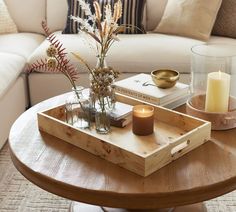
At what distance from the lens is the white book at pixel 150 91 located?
1.62 meters

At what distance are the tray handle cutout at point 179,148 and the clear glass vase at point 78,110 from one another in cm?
34

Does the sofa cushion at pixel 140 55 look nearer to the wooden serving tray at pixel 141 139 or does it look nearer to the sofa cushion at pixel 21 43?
the sofa cushion at pixel 21 43

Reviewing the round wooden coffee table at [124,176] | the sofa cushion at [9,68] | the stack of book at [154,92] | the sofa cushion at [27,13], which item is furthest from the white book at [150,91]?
the sofa cushion at [27,13]

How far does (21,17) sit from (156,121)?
74.9 inches

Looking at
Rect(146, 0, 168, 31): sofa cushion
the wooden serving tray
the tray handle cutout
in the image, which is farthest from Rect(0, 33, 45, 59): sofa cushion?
the tray handle cutout

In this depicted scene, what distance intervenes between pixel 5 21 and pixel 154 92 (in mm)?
1727

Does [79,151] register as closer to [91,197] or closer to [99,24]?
[91,197]

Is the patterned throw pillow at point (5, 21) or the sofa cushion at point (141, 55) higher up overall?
the patterned throw pillow at point (5, 21)

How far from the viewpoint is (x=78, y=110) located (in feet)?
5.06

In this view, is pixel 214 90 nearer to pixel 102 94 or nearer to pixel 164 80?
pixel 164 80

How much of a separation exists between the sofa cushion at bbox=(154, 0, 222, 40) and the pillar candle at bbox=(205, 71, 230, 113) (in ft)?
4.42

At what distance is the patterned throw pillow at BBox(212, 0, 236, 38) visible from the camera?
2842 mm

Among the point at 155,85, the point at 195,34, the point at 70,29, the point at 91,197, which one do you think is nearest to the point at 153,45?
the point at 195,34

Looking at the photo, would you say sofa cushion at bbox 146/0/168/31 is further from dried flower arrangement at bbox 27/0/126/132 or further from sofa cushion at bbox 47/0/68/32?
dried flower arrangement at bbox 27/0/126/132
